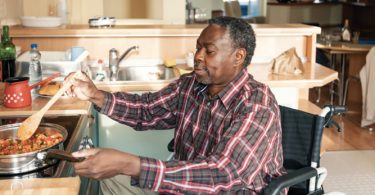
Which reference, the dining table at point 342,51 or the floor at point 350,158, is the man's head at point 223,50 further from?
the dining table at point 342,51

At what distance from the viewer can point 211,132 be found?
1.50 m

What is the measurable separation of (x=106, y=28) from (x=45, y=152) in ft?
6.02

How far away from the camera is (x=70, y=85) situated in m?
1.63

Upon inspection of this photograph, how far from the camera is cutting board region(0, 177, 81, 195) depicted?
3.86ft

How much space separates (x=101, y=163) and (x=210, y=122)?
1.58 feet

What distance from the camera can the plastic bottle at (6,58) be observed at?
236 centimetres

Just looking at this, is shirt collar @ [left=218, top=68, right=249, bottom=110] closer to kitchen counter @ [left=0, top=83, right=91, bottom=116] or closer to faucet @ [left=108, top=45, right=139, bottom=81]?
kitchen counter @ [left=0, top=83, right=91, bottom=116]

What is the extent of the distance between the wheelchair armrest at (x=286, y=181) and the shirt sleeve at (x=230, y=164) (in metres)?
0.05

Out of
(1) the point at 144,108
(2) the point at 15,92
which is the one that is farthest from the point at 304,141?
(2) the point at 15,92

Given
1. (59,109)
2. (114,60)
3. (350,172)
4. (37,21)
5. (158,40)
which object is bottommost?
(350,172)

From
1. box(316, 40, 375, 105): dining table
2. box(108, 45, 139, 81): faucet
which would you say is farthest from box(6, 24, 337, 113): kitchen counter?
box(316, 40, 375, 105): dining table

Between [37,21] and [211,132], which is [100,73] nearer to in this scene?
[37,21]

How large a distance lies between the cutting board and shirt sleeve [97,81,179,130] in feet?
1.62

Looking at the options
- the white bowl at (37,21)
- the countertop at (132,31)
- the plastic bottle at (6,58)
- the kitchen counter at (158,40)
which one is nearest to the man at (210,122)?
the plastic bottle at (6,58)
